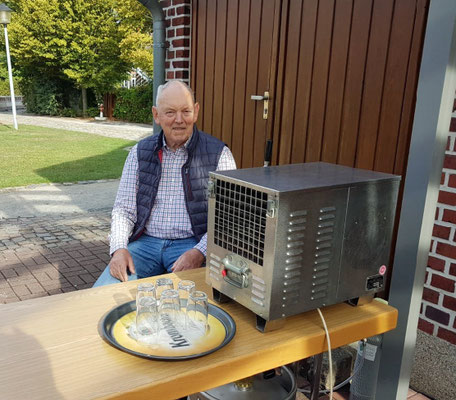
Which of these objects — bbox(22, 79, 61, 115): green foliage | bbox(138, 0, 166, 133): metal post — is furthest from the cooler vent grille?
bbox(22, 79, 61, 115): green foliage

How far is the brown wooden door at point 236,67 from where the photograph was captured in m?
3.48

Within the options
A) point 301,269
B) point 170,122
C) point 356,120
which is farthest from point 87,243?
point 301,269

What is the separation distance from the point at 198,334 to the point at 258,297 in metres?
0.20

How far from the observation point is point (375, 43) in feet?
8.69

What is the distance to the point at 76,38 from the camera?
24.1 meters

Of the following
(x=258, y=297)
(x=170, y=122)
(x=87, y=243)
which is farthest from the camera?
(x=87, y=243)

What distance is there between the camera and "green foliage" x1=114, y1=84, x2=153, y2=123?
21.4m

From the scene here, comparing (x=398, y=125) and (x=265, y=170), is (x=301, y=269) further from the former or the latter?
(x=398, y=125)

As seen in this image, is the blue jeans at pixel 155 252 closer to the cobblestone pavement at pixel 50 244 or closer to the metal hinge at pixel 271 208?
the metal hinge at pixel 271 208

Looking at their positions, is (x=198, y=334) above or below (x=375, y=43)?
below

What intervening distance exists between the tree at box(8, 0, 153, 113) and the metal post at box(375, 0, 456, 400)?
23.3 metres

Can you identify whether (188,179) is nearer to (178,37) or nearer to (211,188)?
(211,188)

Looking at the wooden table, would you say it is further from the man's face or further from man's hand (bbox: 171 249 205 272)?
the man's face

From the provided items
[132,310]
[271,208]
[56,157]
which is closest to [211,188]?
Answer: [271,208]
